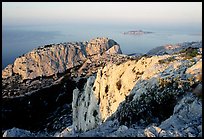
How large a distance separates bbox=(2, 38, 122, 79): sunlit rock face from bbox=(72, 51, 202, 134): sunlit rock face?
452 feet

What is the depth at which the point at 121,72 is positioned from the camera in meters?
34.7

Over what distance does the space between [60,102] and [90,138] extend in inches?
3081

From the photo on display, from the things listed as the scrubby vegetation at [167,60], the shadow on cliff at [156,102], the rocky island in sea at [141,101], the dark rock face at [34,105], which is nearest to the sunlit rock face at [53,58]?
the dark rock face at [34,105]

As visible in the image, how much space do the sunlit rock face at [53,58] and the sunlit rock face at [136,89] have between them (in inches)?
5424

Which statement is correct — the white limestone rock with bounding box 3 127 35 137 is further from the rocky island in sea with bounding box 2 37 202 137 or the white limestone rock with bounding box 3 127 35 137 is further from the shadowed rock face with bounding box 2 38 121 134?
the shadowed rock face with bounding box 2 38 121 134

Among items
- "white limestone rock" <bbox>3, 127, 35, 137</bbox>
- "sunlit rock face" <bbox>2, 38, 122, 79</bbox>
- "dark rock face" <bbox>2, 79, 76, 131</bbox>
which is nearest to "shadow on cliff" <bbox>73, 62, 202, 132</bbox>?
"white limestone rock" <bbox>3, 127, 35, 137</bbox>

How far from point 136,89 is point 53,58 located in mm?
166387

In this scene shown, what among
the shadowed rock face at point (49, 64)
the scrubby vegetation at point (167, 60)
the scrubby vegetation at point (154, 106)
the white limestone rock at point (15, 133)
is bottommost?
the shadowed rock face at point (49, 64)

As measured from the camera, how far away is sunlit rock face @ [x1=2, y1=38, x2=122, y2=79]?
182500mm

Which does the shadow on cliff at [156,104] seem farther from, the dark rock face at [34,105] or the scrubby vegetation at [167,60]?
the dark rock face at [34,105]

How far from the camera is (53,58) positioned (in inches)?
7352

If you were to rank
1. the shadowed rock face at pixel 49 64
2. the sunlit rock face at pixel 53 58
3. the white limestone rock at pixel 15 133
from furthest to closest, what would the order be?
the sunlit rock face at pixel 53 58 < the shadowed rock face at pixel 49 64 < the white limestone rock at pixel 15 133

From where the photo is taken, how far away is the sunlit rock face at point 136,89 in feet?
62.7

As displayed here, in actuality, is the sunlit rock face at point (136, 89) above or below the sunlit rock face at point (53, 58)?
above
